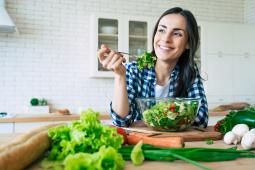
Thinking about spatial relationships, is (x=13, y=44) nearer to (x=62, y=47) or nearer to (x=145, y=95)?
(x=62, y=47)

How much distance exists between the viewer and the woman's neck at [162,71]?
1.68 meters

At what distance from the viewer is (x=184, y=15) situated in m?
1.63

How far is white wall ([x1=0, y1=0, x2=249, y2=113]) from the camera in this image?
340cm

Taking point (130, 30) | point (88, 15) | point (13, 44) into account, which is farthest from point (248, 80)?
point (13, 44)

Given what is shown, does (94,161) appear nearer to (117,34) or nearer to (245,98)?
(117,34)

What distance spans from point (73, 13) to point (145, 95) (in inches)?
92.8

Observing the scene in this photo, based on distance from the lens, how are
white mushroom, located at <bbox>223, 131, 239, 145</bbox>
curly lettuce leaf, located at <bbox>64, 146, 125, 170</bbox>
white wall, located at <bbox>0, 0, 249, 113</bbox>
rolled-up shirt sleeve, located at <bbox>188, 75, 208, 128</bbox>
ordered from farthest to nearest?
white wall, located at <bbox>0, 0, 249, 113</bbox>
rolled-up shirt sleeve, located at <bbox>188, 75, 208, 128</bbox>
white mushroom, located at <bbox>223, 131, 239, 145</bbox>
curly lettuce leaf, located at <bbox>64, 146, 125, 170</bbox>

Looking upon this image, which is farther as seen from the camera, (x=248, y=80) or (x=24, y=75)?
(x=248, y=80)

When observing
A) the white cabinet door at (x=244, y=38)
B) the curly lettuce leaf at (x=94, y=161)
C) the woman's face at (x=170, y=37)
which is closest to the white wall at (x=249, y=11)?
the white cabinet door at (x=244, y=38)

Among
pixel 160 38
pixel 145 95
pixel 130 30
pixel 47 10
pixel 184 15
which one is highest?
pixel 47 10

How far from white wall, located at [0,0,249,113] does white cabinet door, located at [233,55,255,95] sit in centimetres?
165

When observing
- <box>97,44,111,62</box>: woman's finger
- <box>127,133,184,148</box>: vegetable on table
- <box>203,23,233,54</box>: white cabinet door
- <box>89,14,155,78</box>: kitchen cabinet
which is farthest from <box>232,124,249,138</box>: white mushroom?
<box>203,23,233,54</box>: white cabinet door

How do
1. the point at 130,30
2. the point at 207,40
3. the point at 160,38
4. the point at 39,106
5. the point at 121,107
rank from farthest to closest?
the point at 207,40 → the point at 130,30 → the point at 39,106 → the point at 160,38 → the point at 121,107

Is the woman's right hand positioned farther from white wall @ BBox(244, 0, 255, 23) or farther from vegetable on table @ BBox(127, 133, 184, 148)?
white wall @ BBox(244, 0, 255, 23)
